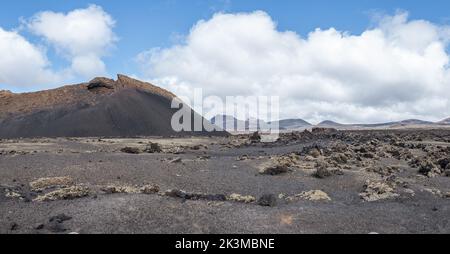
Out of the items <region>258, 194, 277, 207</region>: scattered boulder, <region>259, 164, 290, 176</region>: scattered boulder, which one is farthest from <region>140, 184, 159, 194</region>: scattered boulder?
<region>259, 164, 290, 176</region>: scattered boulder

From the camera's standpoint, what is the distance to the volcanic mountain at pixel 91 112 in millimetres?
50156

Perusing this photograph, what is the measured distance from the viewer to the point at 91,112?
173 feet

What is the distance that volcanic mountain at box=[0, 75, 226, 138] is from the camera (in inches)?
1975

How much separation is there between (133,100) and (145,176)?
140ft

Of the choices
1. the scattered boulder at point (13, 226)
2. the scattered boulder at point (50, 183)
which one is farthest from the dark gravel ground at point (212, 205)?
the scattered boulder at point (50, 183)

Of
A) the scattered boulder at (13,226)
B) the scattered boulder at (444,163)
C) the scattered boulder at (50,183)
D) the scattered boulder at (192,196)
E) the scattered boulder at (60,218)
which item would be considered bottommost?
the scattered boulder at (13,226)

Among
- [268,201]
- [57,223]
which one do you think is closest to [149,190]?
[268,201]

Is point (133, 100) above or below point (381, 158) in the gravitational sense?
above

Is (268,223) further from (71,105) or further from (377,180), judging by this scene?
(71,105)

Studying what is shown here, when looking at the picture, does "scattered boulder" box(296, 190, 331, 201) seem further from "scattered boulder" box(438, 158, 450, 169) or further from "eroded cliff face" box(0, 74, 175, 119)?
"eroded cliff face" box(0, 74, 175, 119)

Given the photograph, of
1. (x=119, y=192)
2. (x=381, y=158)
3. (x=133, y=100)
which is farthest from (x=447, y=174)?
(x=133, y=100)

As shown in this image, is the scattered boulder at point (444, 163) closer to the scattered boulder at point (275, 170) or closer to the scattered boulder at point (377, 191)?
the scattered boulder at point (377, 191)

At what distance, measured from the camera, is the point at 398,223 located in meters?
9.78

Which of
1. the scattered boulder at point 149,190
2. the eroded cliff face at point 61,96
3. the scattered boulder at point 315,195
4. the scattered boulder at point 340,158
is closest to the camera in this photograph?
the scattered boulder at point 149,190
